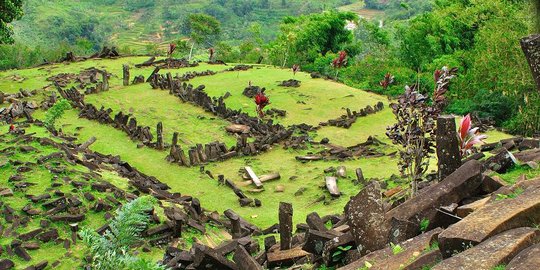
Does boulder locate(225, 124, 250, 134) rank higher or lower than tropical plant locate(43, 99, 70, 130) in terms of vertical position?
lower

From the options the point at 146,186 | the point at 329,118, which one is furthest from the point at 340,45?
the point at 146,186

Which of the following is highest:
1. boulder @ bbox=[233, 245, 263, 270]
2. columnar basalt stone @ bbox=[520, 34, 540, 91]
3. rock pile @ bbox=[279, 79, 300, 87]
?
columnar basalt stone @ bbox=[520, 34, 540, 91]

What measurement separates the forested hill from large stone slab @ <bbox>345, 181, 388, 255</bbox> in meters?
78.7

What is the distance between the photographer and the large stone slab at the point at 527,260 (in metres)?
4.42

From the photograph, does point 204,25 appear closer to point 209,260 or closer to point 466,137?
point 466,137

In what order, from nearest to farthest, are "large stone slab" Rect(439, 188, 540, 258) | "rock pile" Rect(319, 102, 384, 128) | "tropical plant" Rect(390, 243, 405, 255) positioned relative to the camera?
"large stone slab" Rect(439, 188, 540, 258)
"tropical plant" Rect(390, 243, 405, 255)
"rock pile" Rect(319, 102, 384, 128)

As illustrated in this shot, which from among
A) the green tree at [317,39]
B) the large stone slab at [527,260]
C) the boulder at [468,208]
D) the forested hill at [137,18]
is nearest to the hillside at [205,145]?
the boulder at [468,208]

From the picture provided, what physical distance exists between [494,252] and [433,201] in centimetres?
213

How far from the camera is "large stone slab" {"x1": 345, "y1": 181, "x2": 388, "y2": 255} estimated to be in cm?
658

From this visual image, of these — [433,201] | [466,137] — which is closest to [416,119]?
[466,137]

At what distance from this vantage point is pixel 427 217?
6.79 metres

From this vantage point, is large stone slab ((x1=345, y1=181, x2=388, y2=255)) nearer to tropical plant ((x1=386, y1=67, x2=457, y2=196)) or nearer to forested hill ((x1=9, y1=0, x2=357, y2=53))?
tropical plant ((x1=386, y1=67, x2=457, y2=196))

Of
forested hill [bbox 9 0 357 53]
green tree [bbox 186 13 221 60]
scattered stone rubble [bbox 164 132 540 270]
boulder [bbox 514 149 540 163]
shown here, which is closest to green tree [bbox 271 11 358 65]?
green tree [bbox 186 13 221 60]

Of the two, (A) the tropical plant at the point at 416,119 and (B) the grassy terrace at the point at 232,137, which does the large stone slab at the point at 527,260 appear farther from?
(B) the grassy terrace at the point at 232,137
